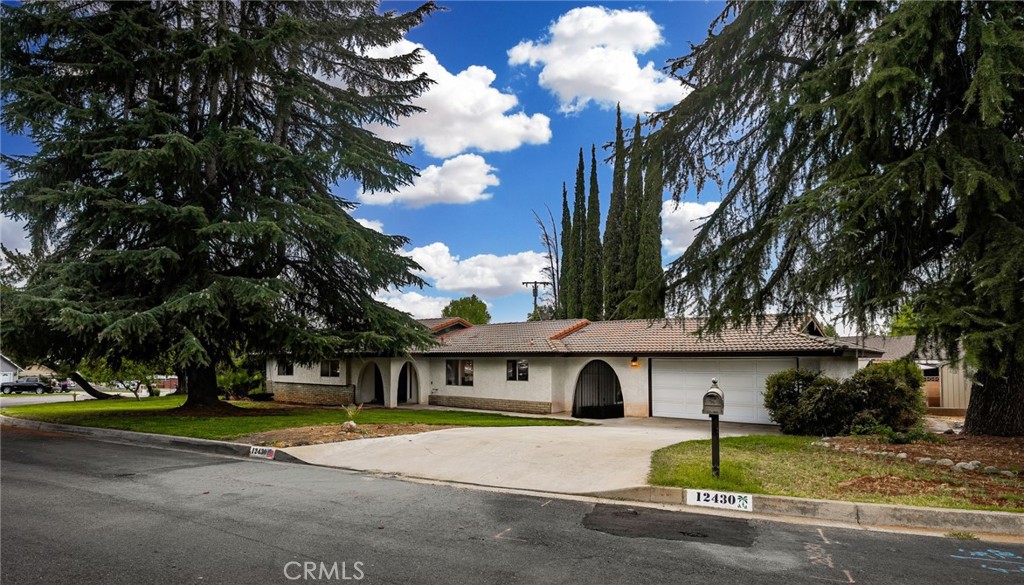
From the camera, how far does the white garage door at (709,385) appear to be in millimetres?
17703

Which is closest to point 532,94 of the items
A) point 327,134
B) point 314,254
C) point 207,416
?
point 327,134

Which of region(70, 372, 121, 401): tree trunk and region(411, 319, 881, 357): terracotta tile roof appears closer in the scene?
region(411, 319, 881, 357): terracotta tile roof

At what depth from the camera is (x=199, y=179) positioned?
63.0ft

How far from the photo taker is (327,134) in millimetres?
21750

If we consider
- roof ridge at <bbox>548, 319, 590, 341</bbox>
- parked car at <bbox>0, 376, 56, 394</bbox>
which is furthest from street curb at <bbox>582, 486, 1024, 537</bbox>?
parked car at <bbox>0, 376, 56, 394</bbox>

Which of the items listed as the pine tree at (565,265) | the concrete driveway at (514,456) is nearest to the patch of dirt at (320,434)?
the concrete driveway at (514,456)

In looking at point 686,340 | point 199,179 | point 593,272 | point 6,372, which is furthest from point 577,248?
point 6,372

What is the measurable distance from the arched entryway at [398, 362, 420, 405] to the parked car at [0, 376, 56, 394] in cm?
3359

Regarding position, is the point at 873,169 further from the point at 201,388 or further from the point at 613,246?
the point at 613,246

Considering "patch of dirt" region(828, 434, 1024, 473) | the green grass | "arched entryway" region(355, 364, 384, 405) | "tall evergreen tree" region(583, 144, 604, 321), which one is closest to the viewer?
"patch of dirt" region(828, 434, 1024, 473)

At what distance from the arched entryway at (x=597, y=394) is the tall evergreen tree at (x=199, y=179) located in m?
6.58

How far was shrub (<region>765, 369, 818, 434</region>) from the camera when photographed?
48.3 feet

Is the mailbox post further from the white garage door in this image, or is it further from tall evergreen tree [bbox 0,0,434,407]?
tall evergreen tree [bbox 0,0,434,407]

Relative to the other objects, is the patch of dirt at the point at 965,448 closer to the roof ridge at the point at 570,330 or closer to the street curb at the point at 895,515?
the street curb at the point at 895,515
